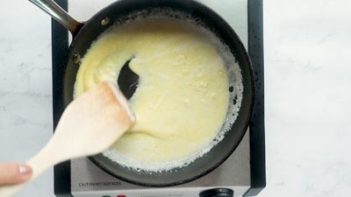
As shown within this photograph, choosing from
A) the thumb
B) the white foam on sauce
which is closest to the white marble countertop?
the white foam on sauce

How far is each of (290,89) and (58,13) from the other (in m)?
0.35

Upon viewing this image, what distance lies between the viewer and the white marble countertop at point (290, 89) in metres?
0.83

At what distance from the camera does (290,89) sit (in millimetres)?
841

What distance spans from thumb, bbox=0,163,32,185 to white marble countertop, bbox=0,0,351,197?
25 centimetres

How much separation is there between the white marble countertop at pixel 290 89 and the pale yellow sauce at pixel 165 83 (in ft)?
0.46

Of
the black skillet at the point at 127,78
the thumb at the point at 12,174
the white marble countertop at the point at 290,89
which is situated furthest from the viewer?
the white marble countertop at the point at 290,89

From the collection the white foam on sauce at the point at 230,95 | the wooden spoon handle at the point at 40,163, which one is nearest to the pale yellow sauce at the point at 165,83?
the white foam on sauce at the point at 230,95

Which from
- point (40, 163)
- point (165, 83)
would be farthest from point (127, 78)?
point (40, 163)

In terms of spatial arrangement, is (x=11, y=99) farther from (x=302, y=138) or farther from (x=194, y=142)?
(x=302, y=138)

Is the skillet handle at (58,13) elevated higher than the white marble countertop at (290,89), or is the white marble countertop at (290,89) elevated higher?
the skillet handle at (58,13)

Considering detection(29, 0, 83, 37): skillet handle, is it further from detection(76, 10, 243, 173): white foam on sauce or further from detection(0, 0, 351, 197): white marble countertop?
detection(0, 0, 351, 197): white marble countertop

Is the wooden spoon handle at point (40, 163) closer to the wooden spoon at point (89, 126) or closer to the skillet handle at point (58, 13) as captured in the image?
the wooden spoon at point (89, 126)

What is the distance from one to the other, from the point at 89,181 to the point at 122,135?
76 mm

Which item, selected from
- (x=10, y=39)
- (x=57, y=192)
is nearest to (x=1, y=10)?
(x=10, y=39)
